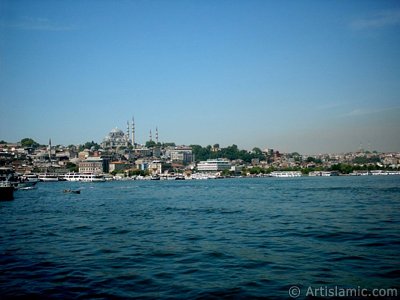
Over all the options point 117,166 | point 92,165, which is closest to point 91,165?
point 92,165

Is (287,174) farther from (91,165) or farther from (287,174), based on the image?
(91,165)

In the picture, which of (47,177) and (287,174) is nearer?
(47,177)

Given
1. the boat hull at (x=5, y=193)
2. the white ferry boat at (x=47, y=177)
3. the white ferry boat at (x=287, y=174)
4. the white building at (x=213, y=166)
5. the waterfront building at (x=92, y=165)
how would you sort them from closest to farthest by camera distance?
1. the boat hull at (x=5, y=193)
2. the white ferry boat at (x=47, y=177)
3. the waterfront building at (x=92, y=165)
4. the white ferry boat at (x=287, y=174)
5. the white building at (x=213, y=166)

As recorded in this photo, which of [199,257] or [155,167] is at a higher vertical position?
[155,167]

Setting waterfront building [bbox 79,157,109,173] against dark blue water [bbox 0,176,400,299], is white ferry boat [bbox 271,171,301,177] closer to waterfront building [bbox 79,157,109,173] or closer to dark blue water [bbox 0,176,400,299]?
waterfront building [bbox 79,157,109,173]

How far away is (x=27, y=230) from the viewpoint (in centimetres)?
1808

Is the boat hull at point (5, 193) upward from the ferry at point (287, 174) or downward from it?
upward

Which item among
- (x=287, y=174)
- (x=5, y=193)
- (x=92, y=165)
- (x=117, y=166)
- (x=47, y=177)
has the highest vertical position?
(x=92, y=165)

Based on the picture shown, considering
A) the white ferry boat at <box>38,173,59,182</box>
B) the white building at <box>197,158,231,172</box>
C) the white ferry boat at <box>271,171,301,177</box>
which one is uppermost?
the white building at <box>197,158,231,172</box>

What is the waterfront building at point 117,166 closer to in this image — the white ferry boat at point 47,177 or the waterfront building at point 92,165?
the waterfront building at point 92,165

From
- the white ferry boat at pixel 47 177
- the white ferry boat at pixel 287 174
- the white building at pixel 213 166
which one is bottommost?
the white ferry boat at pixel 287 174

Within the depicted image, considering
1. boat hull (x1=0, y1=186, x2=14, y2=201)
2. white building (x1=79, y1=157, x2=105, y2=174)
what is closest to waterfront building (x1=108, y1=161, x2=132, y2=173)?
white building (x1=79, y1=157, x2=105, y2=174)

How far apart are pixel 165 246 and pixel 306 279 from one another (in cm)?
562

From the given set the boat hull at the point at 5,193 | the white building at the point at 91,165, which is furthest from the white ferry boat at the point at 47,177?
the boat hull at the point at 5,193
